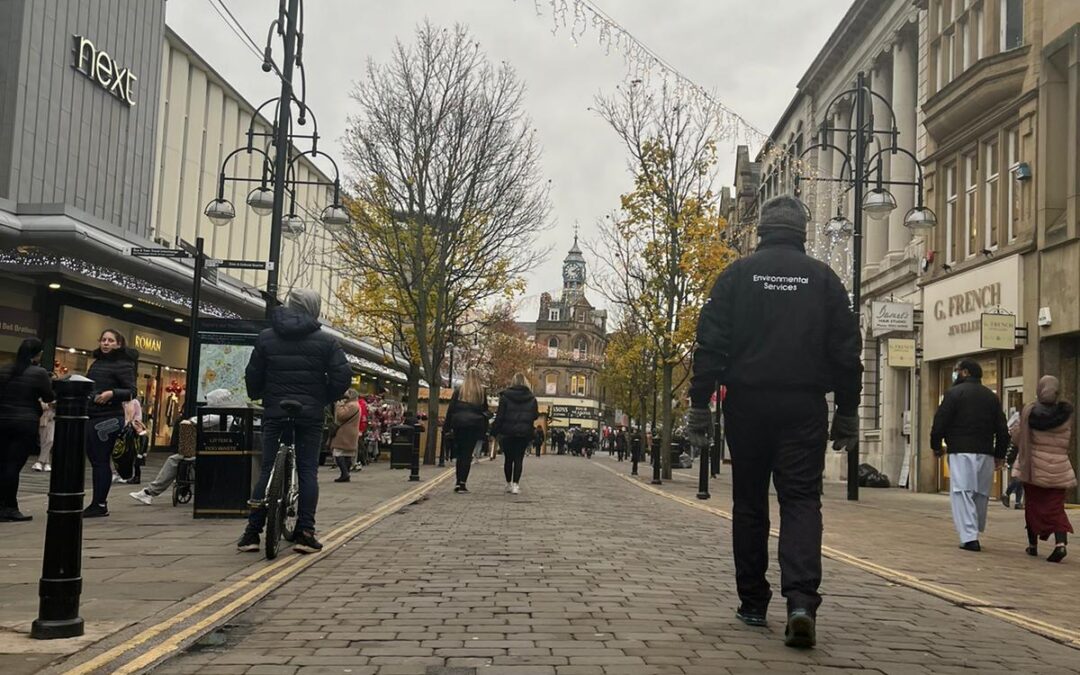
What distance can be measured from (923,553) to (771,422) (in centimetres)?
579

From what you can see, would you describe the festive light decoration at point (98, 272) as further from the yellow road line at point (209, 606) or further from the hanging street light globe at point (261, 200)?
the yellow road line at point (209, 606)

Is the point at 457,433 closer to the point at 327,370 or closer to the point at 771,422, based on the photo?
the point at 327,370

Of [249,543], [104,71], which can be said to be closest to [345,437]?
[249,543]

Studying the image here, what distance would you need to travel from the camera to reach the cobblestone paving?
4.69 m

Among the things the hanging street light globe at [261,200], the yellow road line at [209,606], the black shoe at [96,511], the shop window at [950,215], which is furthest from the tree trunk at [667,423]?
the black shoe at [96,511]

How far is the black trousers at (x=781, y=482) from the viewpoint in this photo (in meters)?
5.12

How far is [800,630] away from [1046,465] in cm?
660

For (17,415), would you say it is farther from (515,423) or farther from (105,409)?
(515,423)

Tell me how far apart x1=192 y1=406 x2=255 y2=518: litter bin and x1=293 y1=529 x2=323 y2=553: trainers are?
2.55 m

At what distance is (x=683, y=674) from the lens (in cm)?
445

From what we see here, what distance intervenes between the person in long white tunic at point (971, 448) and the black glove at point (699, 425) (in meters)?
5.99

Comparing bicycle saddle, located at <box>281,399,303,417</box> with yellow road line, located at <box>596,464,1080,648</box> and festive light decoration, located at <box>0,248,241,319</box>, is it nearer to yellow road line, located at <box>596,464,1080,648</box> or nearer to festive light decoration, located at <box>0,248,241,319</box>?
yellow road line, located at <box>596,464,1080,648</box>

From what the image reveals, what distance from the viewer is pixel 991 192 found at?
22234 mm

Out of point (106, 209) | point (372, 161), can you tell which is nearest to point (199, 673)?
point (372, 161)
